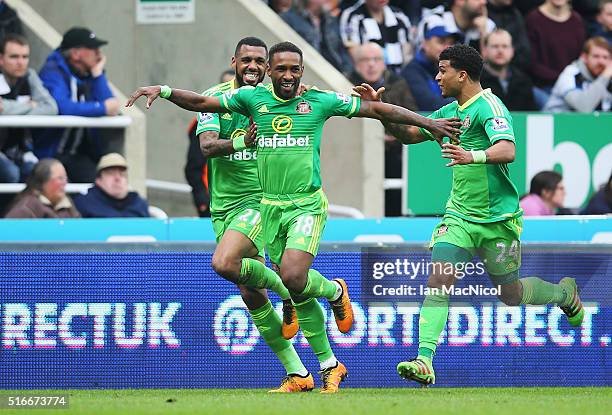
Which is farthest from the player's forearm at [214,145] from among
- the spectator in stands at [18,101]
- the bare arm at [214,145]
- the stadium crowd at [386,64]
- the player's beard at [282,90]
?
the spectator in stands at [18,101]

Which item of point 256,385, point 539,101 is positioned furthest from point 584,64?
point 256,385

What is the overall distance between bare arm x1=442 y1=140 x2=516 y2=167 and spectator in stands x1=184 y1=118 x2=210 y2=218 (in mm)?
4835

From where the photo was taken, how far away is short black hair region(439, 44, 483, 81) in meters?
10.1

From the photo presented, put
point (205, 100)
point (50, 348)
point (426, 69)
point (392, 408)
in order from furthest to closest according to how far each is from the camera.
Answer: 1. point (426, 69)
2. point (50, 348)
3. point (205, 100)
4. point (392, 408)

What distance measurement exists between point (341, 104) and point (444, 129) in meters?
0.73

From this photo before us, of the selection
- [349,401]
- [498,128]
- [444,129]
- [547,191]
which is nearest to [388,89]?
[547,191]

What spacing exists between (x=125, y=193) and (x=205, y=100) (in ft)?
13.3

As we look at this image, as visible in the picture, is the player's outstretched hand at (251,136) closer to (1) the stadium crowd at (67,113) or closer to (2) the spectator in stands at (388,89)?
(1) the stadium crowd at (67,113)

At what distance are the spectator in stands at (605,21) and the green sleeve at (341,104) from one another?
7976mm

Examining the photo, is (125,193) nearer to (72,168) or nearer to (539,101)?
(72,168)

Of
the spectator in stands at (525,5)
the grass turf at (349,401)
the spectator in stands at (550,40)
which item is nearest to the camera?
the grass turf at (349,401)

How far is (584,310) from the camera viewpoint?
438 inches

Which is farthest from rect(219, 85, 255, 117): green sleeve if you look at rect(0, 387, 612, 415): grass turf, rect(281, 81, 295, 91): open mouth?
rect(0, 387, 612, 415): grass turf

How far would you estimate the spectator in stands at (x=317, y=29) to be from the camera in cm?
1620
